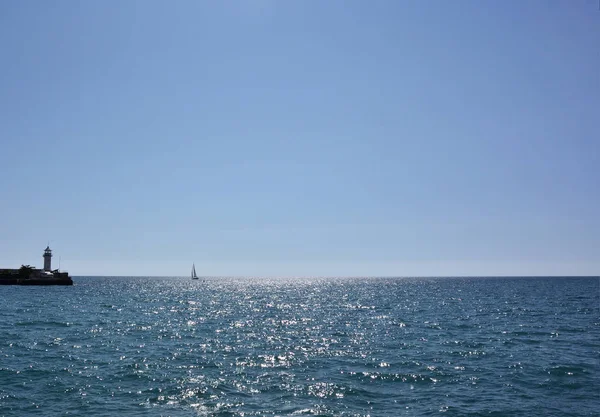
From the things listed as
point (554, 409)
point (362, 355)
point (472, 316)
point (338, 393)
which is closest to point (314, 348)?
point (362, 355)

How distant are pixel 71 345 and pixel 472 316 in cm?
5295

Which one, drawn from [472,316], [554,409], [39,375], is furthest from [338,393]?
[472,316]

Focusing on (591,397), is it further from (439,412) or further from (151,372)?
(151,372)

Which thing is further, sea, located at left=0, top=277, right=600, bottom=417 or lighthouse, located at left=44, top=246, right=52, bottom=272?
lighthouse, located at left=44, top=246, right=52, bottom=272

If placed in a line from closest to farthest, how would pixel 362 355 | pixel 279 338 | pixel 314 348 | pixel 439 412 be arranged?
pixel 439 412
pixel 362 355
pixel 314 348
pixel 279 338

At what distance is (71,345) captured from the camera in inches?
1539

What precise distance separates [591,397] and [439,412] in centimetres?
929

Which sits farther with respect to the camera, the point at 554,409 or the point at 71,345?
the point at 71,345

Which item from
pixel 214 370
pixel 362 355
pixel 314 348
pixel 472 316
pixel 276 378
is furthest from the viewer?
pixel 472 316

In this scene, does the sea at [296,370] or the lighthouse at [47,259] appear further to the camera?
the lighthouse at [47,259]

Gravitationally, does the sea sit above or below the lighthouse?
below

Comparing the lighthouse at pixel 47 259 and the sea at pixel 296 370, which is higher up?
the lighthouse at pixel 47 259

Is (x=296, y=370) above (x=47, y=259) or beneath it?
beneath

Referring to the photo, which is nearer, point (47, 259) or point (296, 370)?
point (296, 370)
